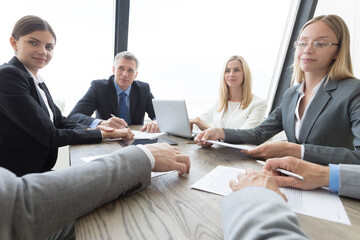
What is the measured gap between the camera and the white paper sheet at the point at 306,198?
1.80ft

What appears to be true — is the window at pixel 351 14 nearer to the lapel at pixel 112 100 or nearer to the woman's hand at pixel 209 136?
the woman's hand at pixel 209 136

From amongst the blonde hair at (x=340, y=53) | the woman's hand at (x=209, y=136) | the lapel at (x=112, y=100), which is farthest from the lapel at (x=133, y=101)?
the blonde hair at (x=340, y=53)

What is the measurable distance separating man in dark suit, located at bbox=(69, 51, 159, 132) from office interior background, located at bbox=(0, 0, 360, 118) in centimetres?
44

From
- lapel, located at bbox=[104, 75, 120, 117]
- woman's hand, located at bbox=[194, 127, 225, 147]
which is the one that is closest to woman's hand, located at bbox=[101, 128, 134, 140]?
woman's hand, located at bbox=[194, 127, 225, 147]

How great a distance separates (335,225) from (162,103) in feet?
3.78

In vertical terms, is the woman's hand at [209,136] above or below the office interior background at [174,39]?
below

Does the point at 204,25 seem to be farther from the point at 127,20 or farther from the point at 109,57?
the point at 109,57

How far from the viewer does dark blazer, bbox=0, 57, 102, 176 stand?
1.22 m

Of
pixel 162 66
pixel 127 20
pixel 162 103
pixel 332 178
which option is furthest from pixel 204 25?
pixel 332 178

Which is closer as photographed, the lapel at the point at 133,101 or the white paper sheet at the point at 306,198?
the white paper sheet at the point at 306,198

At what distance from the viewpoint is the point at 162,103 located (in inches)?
58.5

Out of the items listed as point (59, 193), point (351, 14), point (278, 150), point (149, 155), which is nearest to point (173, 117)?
point (278, 150)

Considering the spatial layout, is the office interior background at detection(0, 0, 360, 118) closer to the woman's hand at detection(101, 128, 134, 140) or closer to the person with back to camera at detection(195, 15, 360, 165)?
the woman's hand at detection(101, 128, 134, 140)

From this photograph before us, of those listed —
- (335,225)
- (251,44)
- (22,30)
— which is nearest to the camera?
(335,225)
